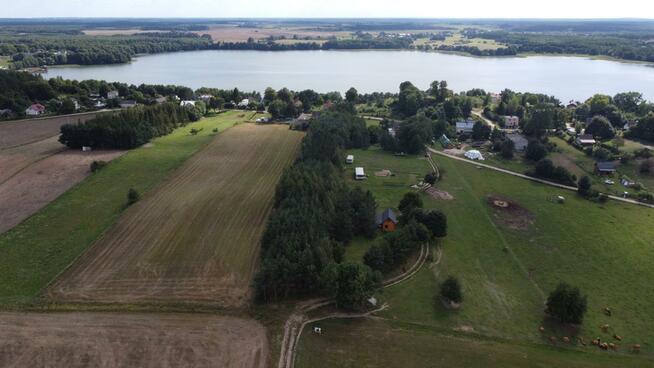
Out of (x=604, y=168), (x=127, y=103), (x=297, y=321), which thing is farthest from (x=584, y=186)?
(x=127, y=103)

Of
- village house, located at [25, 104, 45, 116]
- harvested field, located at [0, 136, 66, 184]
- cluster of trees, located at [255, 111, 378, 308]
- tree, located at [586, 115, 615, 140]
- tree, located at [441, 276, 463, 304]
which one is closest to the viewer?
cluster of trees, located at [255, 111, 378, 308]

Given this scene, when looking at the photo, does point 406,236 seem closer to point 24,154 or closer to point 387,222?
point 387,222

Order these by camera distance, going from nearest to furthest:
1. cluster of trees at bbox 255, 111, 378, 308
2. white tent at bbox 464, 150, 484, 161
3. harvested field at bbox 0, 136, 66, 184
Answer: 1. cluster of trees at bbox 255, 111, 378, 308
2. harvested field at bbox 0, 136, 66, 184
3. white tent at bbox 464, 150, 484, 161

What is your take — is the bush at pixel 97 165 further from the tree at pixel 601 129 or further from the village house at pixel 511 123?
the tree at pixel 601 129

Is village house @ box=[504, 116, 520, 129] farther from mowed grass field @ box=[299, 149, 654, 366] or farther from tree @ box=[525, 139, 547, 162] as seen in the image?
mowed grass field @ box=[299, 149, 654, 366]

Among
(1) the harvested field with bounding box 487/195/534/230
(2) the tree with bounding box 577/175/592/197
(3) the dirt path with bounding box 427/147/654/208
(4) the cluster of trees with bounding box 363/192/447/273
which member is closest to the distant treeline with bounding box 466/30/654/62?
(3) the dirt path with bounding box 427/147/654/208

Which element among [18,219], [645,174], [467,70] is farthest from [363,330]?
[467,70]

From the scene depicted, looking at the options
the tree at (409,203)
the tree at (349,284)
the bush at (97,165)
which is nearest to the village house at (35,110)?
the bush at (97,165)

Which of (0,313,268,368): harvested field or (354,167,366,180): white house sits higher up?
(0,313,268,368): harvested field
